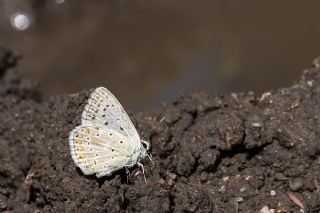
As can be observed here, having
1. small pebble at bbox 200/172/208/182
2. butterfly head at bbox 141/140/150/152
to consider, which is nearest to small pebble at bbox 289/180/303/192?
small pebble at bbox 200/172/208/182

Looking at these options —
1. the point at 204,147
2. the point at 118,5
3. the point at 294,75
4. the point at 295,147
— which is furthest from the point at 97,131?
the point at 118,5

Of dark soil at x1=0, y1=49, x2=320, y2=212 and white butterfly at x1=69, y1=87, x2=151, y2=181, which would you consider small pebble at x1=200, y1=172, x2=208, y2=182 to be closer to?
dark soil at x1=0, y1=49, x2=320, y2=212

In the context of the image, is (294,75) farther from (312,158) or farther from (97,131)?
(97,131)

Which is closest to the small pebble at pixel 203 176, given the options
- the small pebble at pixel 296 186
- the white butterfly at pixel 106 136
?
the white butterfly at pixel 106 136

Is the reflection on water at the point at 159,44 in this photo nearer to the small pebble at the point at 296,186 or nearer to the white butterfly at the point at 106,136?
the small pebble at the point at 296,186

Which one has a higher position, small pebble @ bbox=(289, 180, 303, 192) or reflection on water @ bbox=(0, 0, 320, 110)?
reflection on water @ bbox=(0, 0, 320, 110)

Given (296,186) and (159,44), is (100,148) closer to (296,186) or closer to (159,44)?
(296,186)

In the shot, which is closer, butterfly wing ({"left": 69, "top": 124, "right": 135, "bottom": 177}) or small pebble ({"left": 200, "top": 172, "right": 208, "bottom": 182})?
butterfly wing ({"left": 69, "top": 124, "right": 135, "bottom": 177})
